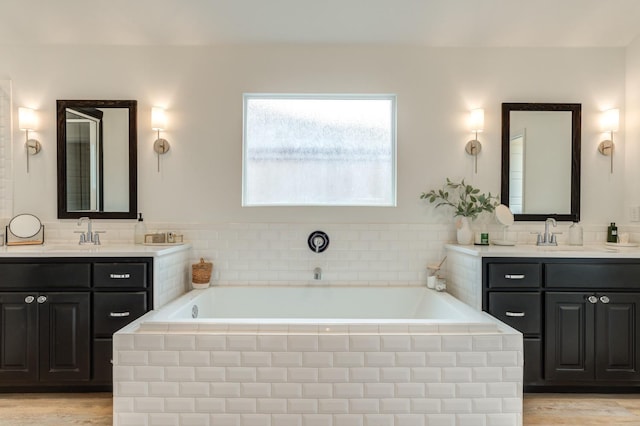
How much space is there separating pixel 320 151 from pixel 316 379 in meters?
1.89

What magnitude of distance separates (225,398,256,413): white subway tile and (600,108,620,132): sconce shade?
333 centimetres

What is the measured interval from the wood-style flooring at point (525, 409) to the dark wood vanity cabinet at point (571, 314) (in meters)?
0.10

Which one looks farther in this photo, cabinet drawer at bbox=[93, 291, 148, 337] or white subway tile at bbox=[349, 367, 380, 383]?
cabinet drawer at bbox=[93, 291, 148, 337]

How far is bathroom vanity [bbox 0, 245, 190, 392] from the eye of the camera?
7.95 ft

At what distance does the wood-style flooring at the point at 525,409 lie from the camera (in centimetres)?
219

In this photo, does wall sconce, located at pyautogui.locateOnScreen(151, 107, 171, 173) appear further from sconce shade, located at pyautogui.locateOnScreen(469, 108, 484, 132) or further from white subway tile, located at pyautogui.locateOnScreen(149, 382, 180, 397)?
sconce shade, located at pyautogui.locateOnScreen(469, 108, 484, 132)

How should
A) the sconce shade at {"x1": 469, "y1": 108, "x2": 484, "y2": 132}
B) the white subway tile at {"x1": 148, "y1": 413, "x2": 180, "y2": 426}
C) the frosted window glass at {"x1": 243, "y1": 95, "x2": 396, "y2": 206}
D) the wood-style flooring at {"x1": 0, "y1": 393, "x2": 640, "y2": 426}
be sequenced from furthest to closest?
1. the frosted window glass at {"x1": 243, "y1": 95, "x2": 396, "y2": 206}
2. the sconce shade at {"x1": 469, "y1": 108, "x2": 484, "y2": 132}
3. the wood-style flooring at {"x1": 0, "y1": 393, "x2": 640, "y2": 426}
4. the white subway tile at {"x1": 148, "y1": 413, "x2": 180, "y2": 426}

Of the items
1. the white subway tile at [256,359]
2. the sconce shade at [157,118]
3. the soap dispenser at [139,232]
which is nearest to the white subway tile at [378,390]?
the white subway tile at [256,359]

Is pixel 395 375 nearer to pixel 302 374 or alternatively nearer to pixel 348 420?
pixel 348 420

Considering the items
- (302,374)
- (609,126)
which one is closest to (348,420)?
(302,374)

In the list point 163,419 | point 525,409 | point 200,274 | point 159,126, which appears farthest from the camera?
point 159,126

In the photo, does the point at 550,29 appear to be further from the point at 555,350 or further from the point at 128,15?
the point at 128,15

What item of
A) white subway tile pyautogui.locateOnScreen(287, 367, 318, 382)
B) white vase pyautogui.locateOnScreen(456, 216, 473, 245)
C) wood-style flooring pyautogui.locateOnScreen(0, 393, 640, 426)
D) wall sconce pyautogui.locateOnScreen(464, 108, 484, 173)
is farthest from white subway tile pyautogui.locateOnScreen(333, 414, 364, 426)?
wall sconce pyautogui.locateOnScreen(464, 108, 484, 173)

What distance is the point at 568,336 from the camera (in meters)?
2.47
